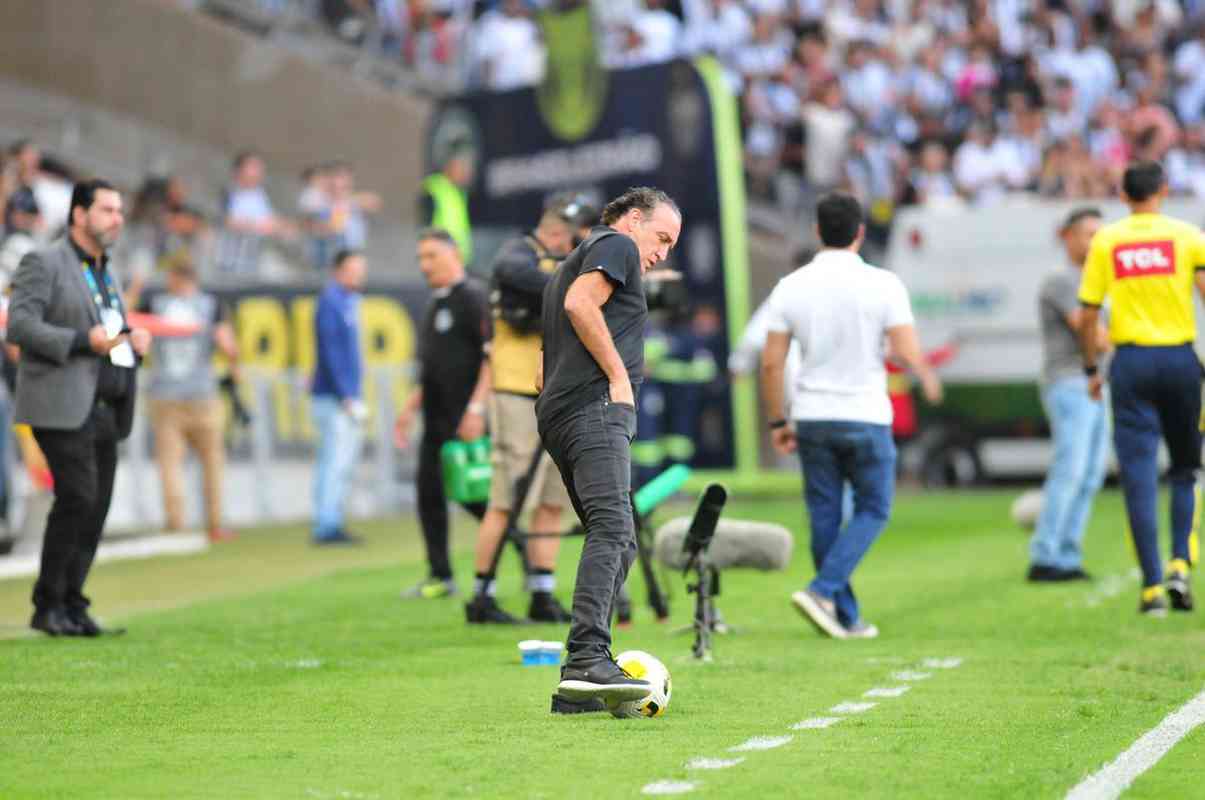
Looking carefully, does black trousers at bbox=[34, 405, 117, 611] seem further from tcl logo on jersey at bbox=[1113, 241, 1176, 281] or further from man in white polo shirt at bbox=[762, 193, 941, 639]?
tcl logo on jersey at bbox=[1113, 241, 1176, 281]

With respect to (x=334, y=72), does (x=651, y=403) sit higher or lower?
lower

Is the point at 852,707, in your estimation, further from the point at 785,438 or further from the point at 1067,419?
the point at 1067,419

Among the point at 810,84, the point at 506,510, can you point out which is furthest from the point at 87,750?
the point at 810,84

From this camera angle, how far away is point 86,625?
10.9 meters

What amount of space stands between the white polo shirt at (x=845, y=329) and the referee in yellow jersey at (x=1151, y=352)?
1273 mm

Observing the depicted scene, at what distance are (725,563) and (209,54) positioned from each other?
17379mm

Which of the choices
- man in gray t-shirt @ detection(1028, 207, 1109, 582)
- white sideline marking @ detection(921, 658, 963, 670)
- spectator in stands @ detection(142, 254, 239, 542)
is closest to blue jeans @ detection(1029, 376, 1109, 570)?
man in gray t-shirt @ detection(1028, 207, 1109, 582)

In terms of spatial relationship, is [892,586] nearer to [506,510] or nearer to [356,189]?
[506,510]

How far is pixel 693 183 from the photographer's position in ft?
68.8

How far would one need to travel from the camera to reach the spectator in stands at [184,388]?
17875 mm

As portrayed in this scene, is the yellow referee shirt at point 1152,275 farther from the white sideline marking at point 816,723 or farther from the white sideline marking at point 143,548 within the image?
the white sideline marking at point 143,548

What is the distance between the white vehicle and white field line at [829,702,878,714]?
1444cm

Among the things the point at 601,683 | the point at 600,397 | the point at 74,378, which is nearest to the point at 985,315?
the point at 74,378

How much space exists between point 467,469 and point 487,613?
913 millimetres
